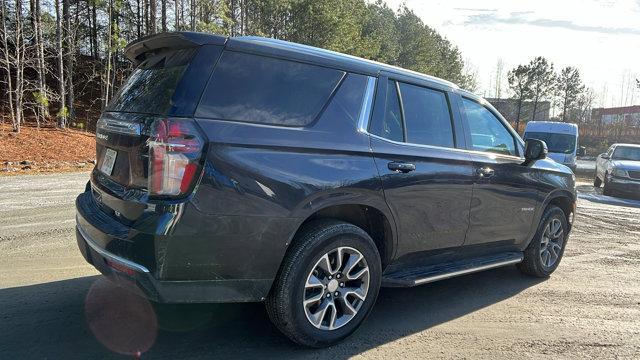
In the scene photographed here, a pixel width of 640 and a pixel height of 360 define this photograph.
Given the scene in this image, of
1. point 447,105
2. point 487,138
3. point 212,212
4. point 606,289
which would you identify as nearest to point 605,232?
point 606,289

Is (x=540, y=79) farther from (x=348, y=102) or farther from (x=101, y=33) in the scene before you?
(x=348, y=102)

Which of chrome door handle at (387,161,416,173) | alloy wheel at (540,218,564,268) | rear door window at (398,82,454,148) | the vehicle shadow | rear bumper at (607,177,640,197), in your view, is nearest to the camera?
the vehicle shadow

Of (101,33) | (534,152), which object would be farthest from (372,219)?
(101,33)

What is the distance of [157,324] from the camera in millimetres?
3568

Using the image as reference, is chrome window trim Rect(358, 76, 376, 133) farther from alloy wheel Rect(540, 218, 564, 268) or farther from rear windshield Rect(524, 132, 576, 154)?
rear windshield Rect(524, 132, 576, 154)

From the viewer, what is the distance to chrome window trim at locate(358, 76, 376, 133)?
353 centimetres

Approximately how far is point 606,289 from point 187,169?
15.1ft

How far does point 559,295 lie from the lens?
4.86 meters

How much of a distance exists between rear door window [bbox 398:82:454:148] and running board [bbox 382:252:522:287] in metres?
1.03

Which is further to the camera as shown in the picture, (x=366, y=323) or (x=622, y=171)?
(x=622, y=171)

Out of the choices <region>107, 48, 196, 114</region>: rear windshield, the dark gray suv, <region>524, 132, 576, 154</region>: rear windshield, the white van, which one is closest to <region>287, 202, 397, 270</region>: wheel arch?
the dark gray suv

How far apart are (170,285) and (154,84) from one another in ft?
4.37

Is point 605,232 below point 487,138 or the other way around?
below

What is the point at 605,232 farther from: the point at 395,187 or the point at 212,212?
the point at 212,212
